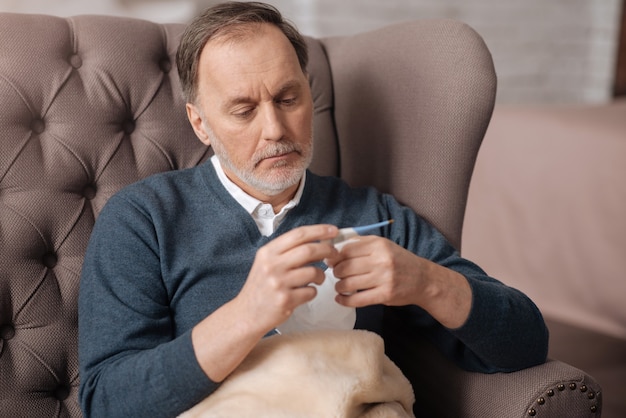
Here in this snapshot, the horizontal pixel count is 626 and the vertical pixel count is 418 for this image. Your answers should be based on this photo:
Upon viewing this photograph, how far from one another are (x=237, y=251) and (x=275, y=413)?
0.32 metres

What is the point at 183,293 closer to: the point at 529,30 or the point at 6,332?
the point at 6,332

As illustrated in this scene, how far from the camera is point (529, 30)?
345 centimetres

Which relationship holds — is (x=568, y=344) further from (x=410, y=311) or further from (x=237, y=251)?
(x=237, y=251)

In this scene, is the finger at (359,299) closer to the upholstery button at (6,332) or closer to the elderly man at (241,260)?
the elderly man at (241,260)

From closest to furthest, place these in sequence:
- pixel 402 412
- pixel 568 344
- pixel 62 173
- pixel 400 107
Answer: pixel 402 412 → pixel 62 173 → pixel 400 107 → pixel 568 344

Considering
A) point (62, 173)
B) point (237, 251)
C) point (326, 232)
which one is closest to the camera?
point (326, 232)

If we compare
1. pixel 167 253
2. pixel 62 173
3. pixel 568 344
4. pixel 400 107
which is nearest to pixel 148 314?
pixel 167 253

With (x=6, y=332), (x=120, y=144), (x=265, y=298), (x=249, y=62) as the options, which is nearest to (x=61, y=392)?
(x=6, y=332)

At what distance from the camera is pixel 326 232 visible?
938mm

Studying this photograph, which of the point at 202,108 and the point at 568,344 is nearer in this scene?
the point at 202,108

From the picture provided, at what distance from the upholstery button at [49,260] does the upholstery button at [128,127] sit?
0.90 ft

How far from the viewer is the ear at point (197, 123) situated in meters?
1.30

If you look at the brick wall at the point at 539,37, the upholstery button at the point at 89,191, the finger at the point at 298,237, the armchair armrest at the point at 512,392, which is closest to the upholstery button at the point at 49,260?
the upholstery button at the point at 89,191

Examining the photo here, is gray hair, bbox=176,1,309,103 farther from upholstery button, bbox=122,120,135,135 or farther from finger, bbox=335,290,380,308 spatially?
finger, bbox=335,290,380,308
